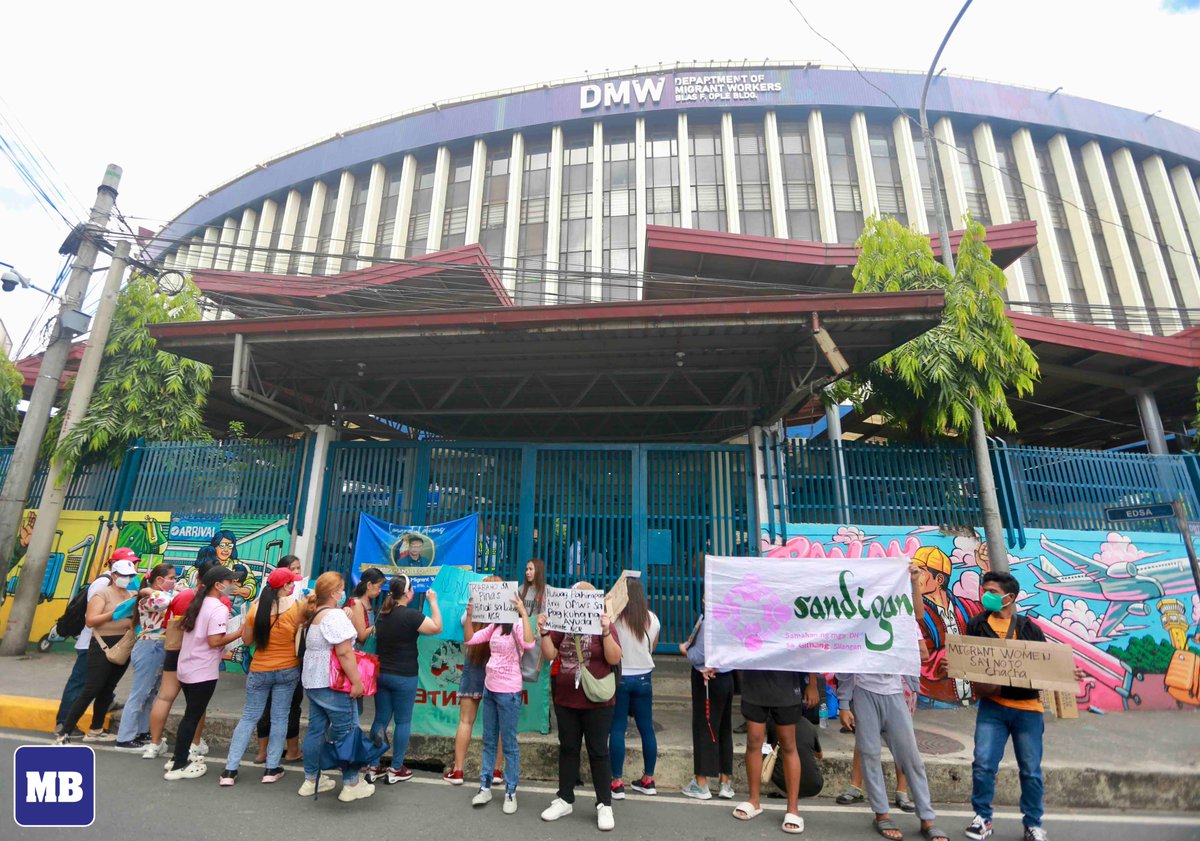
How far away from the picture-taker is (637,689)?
4.96m

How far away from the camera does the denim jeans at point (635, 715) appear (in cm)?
495

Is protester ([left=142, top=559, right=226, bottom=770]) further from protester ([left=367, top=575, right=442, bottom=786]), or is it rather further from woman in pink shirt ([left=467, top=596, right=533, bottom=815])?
woman in pink shirt ([left=467, top=596, right=533, bottom=815])

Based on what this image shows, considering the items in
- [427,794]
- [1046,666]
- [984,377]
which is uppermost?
[984,377]

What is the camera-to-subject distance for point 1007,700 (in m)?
4.30

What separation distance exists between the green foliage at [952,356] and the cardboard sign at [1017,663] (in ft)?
14.5

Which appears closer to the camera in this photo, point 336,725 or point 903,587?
point 336,725

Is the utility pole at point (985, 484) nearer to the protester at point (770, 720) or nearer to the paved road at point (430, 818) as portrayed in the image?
the paved road at point (430, 818)

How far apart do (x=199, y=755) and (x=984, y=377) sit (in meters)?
10.3

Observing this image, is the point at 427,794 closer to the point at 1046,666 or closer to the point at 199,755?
the point at 199,755

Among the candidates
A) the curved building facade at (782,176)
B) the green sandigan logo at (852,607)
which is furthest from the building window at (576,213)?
the green sandigan logo at (852,607)

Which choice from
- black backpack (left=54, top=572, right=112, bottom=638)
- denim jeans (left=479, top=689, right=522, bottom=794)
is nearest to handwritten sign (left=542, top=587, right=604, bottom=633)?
denim jeans (left=479, top=689, right=522, bottom=794)

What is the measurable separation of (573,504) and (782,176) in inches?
859

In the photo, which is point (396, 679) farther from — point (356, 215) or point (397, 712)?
point (356, 215)

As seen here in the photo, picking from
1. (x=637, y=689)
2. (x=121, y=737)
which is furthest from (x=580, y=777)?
(x=121, y=737)
